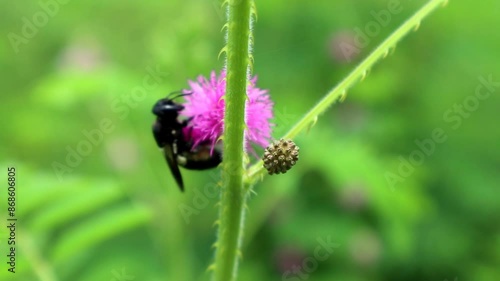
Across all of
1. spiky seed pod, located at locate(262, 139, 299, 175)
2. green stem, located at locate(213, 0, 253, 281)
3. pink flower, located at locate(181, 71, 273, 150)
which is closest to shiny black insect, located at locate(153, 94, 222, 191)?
pink flower, located at locate(181, 71, 273, 150)

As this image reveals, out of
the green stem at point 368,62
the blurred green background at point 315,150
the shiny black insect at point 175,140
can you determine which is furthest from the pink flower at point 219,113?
the blurred green background at point 315,150

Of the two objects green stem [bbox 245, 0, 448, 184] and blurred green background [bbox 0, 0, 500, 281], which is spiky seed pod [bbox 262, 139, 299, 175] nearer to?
green stem [bbox 245, 0, 448, 184]

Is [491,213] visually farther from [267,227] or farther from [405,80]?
[267,227]

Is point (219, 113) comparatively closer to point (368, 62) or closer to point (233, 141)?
point (233, 141)

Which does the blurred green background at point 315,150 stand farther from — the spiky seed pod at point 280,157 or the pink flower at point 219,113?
the spiky seed pod at point 280,157

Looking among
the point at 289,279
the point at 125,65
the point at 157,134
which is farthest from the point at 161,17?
the point at 157,134

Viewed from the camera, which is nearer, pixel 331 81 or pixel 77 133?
pixel 331 81
